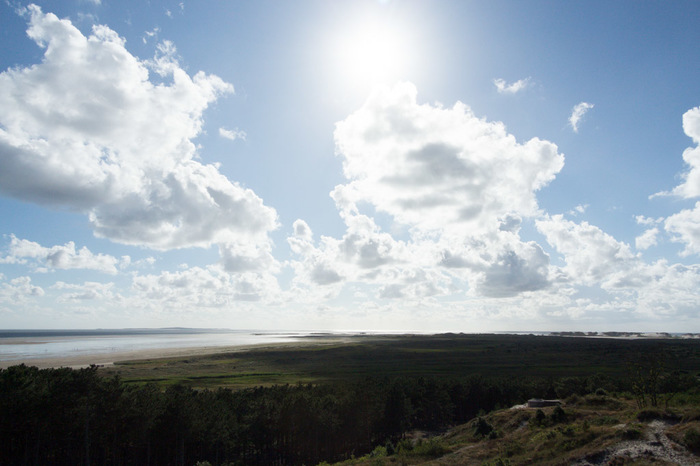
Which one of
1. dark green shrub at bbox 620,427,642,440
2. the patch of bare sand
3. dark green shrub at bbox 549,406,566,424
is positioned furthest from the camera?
dark green shrub at bbox 549,406,566,424

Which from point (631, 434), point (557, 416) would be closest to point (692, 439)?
point (631, 434)

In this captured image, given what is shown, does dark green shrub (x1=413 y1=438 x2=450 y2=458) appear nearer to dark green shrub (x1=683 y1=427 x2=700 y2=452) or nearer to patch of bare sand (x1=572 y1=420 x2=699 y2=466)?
patch of bare sand (x1=572 y1=420 x2=699 y2=466)

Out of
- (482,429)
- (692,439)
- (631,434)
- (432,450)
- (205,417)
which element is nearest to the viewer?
(692,439)

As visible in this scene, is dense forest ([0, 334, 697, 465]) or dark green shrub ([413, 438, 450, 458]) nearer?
dark green shrub ([413, 438, 450, 458])

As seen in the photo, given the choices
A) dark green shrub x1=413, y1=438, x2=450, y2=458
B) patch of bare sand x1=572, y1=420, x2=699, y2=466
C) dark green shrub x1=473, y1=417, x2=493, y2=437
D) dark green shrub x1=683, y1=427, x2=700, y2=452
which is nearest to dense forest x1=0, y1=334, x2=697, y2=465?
dark green shrub x1=473, y1=417, x2=493, y2=437

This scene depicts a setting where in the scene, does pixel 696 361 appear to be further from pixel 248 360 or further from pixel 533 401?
pixel 248 360

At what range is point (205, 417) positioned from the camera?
53594 millimetres

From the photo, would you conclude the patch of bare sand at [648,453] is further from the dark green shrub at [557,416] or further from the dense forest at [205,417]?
the dense forest at [205,417]

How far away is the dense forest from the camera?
46.1m

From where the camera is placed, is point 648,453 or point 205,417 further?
point 205,417

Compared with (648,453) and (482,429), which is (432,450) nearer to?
(482,429)

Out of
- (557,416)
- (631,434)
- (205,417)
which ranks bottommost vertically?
(205,417)

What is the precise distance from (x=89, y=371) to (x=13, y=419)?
7.84m

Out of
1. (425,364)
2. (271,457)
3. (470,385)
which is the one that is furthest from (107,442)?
(425,364)
